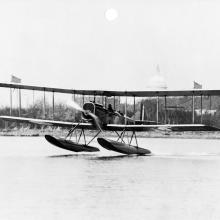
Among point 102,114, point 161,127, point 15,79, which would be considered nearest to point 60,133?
point 15,79

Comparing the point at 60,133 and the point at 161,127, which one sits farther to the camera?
the point at 60,133

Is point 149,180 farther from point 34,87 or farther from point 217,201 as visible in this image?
point 34,87

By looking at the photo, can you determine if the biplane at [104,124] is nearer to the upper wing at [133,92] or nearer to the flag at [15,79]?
the upper wing at [133,92]

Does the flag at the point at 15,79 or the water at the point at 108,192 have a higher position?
the flag at the point at 15,79

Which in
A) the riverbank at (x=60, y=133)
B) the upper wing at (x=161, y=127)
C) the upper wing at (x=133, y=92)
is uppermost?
the upper wing at (x=133, y=92)

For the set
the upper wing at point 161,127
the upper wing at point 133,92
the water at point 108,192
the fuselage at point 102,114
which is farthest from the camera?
the upper wing at point 133,92

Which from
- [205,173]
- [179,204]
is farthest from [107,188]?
[205,173]

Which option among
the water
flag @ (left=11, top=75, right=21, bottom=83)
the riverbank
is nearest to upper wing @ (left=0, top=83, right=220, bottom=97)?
flag @ (left=11, top=75, right=21, bottom=83)

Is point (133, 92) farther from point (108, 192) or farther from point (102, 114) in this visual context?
point (108, 192)

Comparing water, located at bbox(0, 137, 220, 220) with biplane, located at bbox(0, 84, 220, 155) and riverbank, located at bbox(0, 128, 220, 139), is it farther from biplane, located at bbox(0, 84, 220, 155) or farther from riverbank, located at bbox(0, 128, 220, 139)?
riverbank, located at bbox(0, 128, 220, 139)

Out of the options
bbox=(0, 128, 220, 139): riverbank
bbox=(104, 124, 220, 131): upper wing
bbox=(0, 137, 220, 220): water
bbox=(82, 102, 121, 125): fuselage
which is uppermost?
bbox=(82, 102, 121, 125): fuselage

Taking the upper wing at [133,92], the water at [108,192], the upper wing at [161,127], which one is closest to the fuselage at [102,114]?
the upper wing at [161,127]

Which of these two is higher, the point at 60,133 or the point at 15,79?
the point at 15,79

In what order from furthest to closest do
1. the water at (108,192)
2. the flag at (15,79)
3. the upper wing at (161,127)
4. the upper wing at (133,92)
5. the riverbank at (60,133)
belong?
the riverbank at (60,133) → the flag at (15,79) → the upper wing at (133,92) → the upper wing at (161,127) → the water at (108,192)
